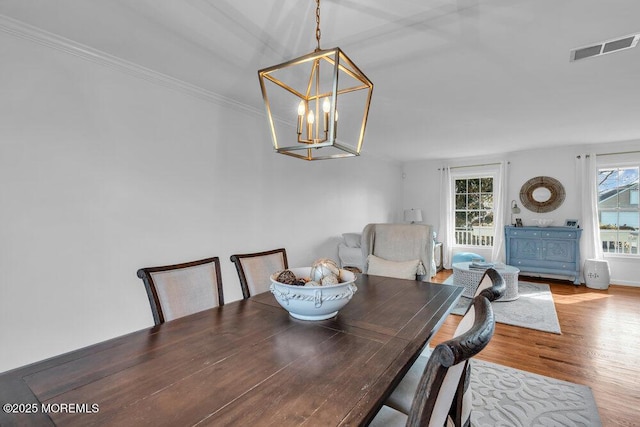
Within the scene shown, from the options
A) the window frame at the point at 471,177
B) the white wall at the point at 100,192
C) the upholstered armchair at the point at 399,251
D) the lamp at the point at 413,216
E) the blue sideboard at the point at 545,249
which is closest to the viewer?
the white wall at the point at 100,192

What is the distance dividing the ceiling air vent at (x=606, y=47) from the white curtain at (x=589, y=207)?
403 cm

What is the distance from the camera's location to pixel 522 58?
2262mm

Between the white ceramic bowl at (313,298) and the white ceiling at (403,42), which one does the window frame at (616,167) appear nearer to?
the white ceiling at (403,42)

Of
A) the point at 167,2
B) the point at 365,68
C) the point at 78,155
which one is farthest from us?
the point at 365,68

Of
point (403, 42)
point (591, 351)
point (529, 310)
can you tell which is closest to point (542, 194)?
point (529, 310)

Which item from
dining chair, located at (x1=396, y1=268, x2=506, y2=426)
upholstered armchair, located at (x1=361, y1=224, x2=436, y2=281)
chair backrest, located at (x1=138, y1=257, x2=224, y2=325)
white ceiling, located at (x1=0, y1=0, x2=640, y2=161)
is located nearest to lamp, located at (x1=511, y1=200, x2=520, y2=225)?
white ceiling, located at (x1=0, y1=0, x2=640, y2=161)

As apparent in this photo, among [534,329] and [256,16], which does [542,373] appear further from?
[256,16]

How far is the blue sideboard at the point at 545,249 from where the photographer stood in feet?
16.9

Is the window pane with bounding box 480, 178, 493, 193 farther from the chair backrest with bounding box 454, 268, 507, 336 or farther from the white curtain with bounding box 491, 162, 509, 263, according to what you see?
the chair backrest with bounding box 454, 268, 507, 336

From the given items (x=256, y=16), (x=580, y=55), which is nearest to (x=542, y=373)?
(x=580, y=55)

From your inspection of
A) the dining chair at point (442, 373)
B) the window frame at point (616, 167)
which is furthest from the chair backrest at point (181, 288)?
the window frame at point (616, 167)

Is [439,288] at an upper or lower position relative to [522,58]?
lower

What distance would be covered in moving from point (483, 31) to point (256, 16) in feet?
4.64

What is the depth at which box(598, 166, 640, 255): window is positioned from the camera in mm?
5090
